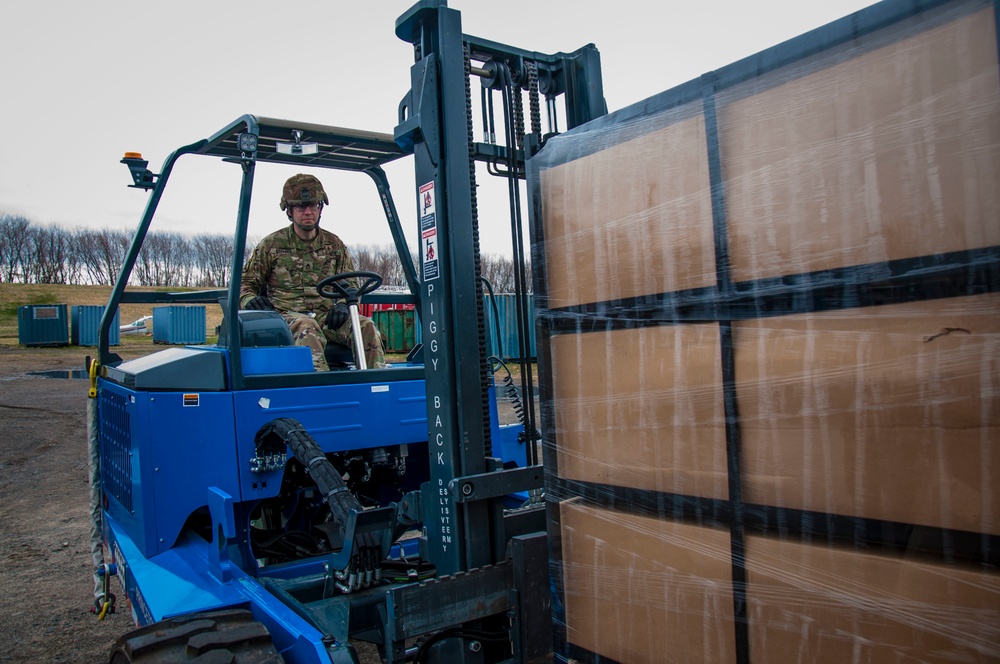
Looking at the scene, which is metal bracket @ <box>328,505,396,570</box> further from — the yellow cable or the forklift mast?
the yellow cable

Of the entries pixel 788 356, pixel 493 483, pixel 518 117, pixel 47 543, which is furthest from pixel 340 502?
pixel 47 543

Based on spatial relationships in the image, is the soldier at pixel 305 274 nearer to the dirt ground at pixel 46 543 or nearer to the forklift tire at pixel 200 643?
the forklift tire at pixel 200 643

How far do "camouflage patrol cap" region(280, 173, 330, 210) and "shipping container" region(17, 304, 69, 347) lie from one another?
1183 inches

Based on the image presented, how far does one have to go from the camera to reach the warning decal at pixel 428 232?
2.70 meters

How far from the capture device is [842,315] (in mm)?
1539

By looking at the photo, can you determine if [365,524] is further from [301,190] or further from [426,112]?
[301,190]

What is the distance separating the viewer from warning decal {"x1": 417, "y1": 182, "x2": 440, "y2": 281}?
2699mm

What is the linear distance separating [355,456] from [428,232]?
1754mm

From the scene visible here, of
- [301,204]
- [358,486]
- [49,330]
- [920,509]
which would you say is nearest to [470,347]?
[920,509]

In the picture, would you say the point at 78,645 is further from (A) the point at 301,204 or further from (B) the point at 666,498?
(B) the point at 666,498

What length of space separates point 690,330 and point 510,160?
126 cm

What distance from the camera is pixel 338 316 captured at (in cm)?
446

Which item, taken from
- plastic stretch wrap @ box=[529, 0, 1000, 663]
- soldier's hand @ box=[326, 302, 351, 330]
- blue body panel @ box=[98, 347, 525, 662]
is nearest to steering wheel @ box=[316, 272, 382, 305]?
soldier's hand @ box=[326, 302, 351, 330]

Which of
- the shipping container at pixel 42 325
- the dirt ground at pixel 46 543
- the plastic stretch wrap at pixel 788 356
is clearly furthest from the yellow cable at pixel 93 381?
the shipping container at pixel 42 325
